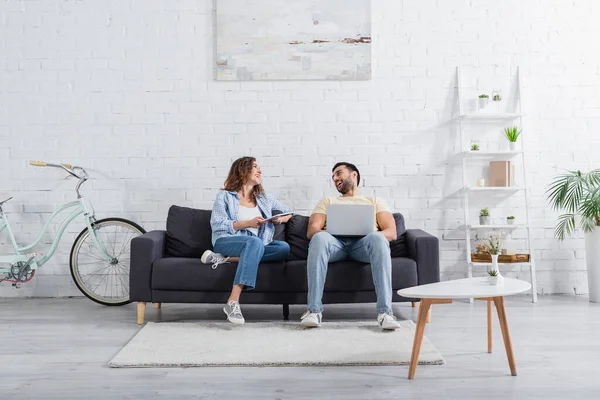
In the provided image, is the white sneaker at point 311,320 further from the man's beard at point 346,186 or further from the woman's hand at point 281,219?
the man's beard at point 346,186

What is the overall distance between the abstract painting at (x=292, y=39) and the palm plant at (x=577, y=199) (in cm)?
172

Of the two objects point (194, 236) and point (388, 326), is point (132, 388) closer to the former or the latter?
point (388, 326)

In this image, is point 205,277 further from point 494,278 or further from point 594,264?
point 594,264

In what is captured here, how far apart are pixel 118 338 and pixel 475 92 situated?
3235mm

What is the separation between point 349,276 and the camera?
3906 millimetres

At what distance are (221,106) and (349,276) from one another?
6.05 ft

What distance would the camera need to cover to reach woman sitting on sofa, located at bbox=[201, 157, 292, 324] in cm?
382

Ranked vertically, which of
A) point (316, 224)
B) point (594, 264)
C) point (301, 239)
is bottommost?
point (594, 264)

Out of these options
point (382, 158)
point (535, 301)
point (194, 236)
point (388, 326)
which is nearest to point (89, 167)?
point (194, 236)

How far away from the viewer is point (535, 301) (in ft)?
15.2

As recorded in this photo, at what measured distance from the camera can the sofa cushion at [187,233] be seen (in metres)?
4.32

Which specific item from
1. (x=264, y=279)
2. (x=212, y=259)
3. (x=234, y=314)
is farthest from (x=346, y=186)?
(x=234, y=314)

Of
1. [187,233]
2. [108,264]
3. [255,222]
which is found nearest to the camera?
[255,222]

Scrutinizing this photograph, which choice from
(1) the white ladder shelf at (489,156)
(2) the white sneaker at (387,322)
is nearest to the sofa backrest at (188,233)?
(2) the white sneaker at (387,322)
